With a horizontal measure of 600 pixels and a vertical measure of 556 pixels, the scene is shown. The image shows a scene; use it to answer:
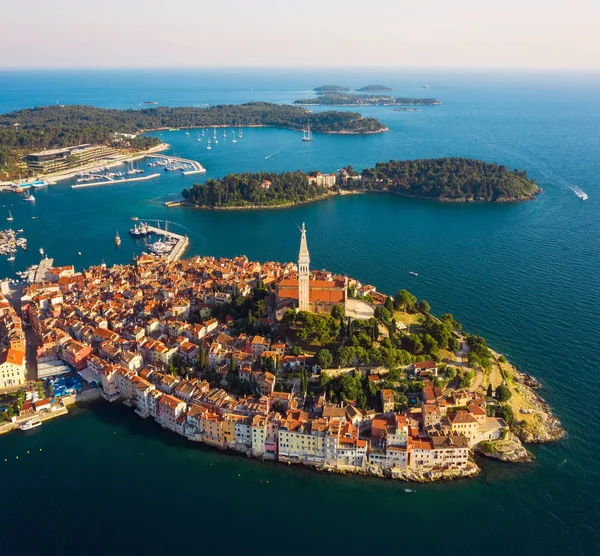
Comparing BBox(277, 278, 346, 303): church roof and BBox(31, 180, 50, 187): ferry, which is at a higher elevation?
BBox(31, 180, 50, 187): ferry

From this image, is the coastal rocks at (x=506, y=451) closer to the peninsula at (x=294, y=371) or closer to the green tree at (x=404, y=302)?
the peninsula at (x=294, y=371)

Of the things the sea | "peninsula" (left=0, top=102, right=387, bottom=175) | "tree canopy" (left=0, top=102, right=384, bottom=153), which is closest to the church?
the sea

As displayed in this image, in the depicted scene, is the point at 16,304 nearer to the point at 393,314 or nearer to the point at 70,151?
the point at 393,314

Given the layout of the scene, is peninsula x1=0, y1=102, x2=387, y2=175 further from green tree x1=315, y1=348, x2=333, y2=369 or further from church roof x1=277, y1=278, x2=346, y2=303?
green tree x1=315, y1=348, x2=333, y2=369

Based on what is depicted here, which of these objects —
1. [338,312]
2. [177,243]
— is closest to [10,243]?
[177,243]

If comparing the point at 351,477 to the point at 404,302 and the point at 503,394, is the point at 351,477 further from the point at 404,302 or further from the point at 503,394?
the point at 404,302

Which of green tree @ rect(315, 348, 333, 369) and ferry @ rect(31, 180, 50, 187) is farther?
ferry @ rect(31, 180, 50, 187)
